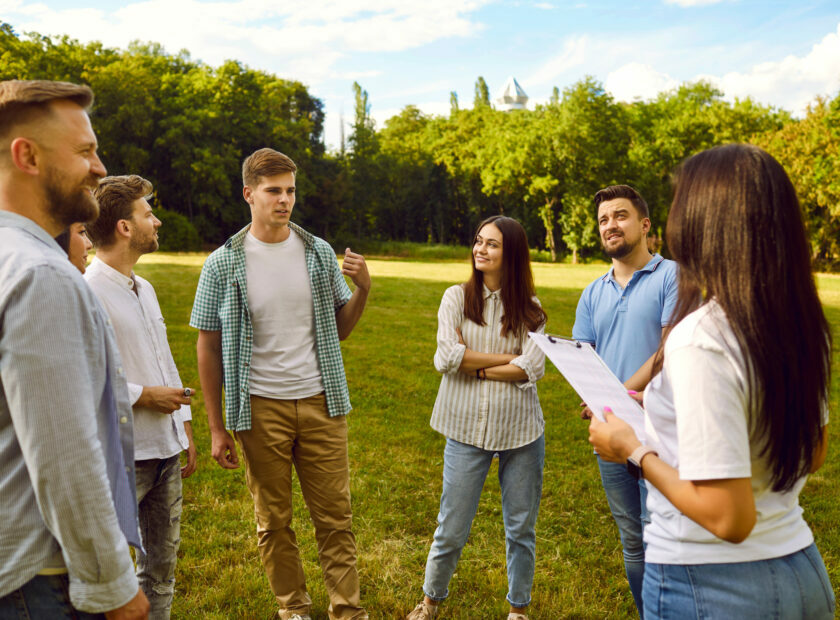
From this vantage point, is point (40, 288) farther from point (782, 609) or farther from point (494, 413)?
point (494, 413)

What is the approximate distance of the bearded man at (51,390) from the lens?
1.54 metres

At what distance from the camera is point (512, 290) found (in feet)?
12.7

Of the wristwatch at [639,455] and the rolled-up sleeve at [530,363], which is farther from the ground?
the wristwatch at [639,455]

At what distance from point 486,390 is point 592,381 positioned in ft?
5.48

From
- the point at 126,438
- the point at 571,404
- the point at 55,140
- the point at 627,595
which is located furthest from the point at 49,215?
the point at 571,404

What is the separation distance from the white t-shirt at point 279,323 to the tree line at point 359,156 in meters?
37.9

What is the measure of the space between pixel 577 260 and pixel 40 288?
164 ft

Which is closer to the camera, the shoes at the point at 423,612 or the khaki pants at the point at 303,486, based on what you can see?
the khaki pants at the point at 303,486

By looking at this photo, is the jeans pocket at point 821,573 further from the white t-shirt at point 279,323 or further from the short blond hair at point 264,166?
the short blond hair at point 264,166

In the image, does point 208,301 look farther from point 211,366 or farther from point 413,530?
point 413,530

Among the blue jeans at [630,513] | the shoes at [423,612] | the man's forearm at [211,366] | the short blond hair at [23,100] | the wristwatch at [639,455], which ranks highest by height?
the short blond hair at [23,100]

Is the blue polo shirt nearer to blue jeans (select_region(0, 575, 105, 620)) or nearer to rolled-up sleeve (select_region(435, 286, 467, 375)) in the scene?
rolled-up sleeve (select_region(435, 286, 467, 375))

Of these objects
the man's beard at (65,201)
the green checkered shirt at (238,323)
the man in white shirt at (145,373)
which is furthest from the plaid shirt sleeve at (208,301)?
the man's beard at (65,201)

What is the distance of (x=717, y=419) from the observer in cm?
154
